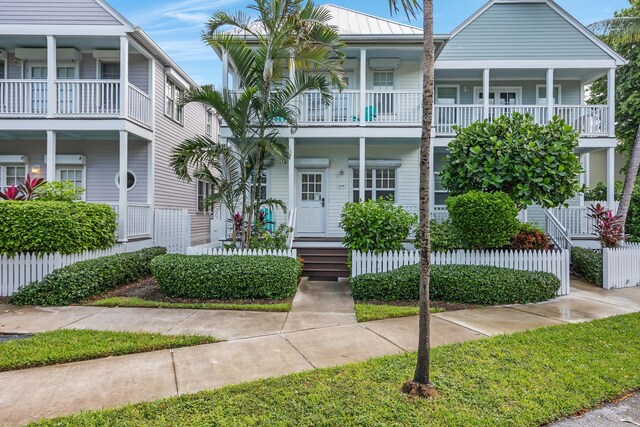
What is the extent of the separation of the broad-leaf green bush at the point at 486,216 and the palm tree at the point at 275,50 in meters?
4.25

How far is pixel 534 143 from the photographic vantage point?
24.6 feet

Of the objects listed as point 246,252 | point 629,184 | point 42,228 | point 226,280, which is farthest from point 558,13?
point 42,228

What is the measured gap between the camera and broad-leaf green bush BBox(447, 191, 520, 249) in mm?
7234

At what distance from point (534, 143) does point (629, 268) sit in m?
4.35

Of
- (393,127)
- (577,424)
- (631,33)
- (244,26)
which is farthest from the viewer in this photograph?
(631,33)

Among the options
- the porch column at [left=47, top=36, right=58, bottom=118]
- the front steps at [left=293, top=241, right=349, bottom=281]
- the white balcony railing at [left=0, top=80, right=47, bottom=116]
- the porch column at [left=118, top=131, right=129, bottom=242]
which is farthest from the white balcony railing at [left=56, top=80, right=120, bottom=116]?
the front steps at [left=293, top=241, right=349, bottom=281]

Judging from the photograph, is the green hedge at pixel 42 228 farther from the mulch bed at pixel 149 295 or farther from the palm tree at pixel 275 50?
the palm tree at pixel 275 50

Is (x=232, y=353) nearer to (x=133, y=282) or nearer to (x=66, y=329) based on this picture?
(x=66, y=329)

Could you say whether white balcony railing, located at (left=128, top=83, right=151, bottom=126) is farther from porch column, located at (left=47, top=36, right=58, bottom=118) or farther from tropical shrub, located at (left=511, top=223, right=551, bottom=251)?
tropical shrub, located at (left=511, top=223, right=551, bottom=251)

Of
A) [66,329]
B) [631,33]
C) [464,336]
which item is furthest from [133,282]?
[631,33]

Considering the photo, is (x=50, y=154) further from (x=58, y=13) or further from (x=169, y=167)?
(x=58, y=13)

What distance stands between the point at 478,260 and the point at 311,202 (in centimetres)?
587

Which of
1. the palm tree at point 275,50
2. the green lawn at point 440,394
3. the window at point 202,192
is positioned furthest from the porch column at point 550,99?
the window at point 202,192

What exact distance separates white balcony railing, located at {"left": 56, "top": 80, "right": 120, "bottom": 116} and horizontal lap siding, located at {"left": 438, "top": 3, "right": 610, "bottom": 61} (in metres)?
10.7
